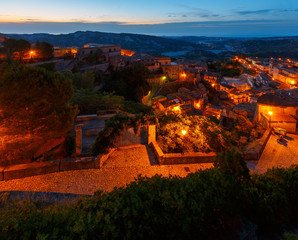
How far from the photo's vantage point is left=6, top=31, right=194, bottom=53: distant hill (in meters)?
91.6

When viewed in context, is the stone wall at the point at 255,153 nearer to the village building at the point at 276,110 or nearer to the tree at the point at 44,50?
the village building at the point at 276,110

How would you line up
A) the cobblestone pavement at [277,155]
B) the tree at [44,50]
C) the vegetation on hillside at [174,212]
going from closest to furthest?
the vegetation on hillside at [174,212] → the cobblestone pavement at [277,155] → the tree at [44,50]

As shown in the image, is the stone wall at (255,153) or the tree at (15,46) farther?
A: the tree at (15,46)

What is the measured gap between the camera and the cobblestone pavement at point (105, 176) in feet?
17.8

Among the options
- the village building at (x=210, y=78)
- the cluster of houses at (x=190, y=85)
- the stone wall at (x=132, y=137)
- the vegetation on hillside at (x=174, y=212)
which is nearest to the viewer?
the vegetation on hillside at (x=174, y=212)

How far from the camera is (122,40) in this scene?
10938cm

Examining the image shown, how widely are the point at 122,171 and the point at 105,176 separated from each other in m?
0.55

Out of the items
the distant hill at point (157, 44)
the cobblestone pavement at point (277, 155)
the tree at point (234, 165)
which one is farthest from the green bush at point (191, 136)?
the distant hill at point (157, 44)

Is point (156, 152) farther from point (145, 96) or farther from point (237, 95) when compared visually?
point (237, 95)

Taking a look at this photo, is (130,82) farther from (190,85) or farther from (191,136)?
(191,136)

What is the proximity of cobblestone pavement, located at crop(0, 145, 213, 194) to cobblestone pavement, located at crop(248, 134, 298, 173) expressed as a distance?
6.00ft

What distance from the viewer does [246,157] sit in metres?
7.15

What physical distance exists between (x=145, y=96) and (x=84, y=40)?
83.5 meters

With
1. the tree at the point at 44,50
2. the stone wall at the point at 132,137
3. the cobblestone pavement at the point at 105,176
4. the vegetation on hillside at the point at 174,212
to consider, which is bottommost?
the cobblestone pavement at the point at 105,176
